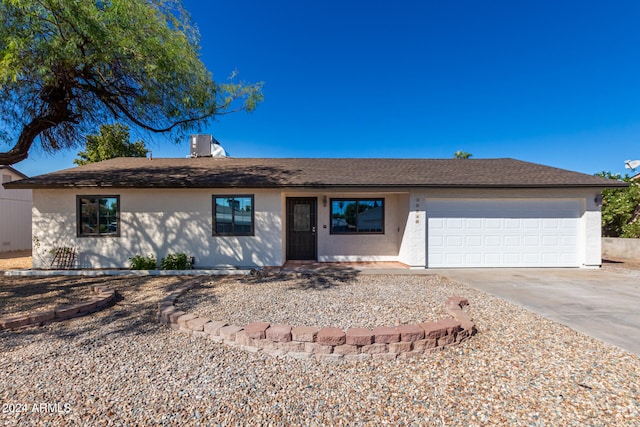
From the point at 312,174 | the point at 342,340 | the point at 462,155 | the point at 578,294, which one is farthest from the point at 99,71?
the point at 462,155

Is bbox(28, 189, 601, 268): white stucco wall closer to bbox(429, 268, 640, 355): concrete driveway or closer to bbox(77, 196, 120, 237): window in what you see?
bbox(77, 196, 120, 237): window

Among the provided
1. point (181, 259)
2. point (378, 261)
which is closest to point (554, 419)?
point (378, 261)

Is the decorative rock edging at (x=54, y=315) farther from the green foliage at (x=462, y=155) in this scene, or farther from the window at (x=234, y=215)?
the green foliage at (x=462, y=155)

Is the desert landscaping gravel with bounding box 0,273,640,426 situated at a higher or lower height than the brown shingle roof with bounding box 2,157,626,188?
lower

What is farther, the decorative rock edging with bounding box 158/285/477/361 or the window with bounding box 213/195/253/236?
the window with bounding box 213/195/253/236

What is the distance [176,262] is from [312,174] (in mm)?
4882

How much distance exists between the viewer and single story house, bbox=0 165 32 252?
40.3ft

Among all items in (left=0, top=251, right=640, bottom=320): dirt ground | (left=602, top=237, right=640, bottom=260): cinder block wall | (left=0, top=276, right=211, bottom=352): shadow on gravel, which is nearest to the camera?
(left=0, top=276, right=211, bottom=352): shadow on gravel

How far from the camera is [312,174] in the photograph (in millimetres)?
9336

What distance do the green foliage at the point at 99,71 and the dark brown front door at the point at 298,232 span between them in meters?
3.77

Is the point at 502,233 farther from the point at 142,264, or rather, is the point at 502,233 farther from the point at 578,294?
the point at 142,264

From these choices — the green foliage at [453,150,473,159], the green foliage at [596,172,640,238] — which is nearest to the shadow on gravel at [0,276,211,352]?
the green foliage at [596,172,640,238]

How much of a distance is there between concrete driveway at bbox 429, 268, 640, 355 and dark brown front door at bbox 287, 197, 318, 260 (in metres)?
4.15

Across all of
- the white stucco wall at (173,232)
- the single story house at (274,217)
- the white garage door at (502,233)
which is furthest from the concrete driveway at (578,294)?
the white stucco wall at (173,232)
